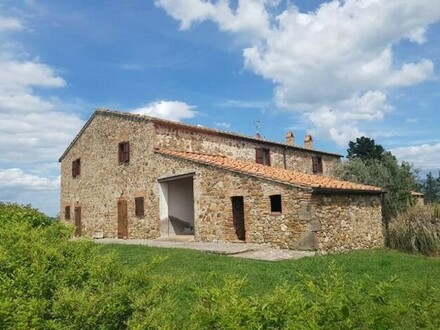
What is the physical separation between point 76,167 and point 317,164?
14.6 meters

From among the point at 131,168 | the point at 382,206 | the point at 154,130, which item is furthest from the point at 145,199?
the point at 382,206

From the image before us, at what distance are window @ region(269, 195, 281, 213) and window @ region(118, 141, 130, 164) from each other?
8751mm

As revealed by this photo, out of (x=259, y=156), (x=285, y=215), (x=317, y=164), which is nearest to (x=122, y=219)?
(x=259, y=156)

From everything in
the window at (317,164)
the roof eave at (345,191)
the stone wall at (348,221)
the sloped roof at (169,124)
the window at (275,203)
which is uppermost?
the sloped roof at (169,124)

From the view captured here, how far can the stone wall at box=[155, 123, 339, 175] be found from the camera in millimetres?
18656

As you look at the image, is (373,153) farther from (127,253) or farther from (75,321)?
(75,321)

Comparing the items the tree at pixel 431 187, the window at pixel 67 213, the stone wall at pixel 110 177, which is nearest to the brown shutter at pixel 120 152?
the stone wall at pixel 110 177

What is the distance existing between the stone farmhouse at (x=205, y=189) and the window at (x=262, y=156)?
0.05m

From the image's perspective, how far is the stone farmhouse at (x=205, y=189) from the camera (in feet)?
A: 43.5

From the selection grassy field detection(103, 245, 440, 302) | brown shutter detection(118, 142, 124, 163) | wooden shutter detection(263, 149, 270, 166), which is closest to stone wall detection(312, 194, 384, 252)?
grassy field detection(103, 245, 440, 302)

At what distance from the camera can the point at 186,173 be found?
53.9ft

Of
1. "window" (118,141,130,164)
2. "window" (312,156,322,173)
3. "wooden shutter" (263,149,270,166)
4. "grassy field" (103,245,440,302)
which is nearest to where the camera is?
"grassy field" (103,245,440,302)

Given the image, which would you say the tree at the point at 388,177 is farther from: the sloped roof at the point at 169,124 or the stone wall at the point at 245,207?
the stone wall at the point at 245,207

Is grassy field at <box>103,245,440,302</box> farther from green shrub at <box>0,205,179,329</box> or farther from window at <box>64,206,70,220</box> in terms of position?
window at <box>64,206,70,220</box>
